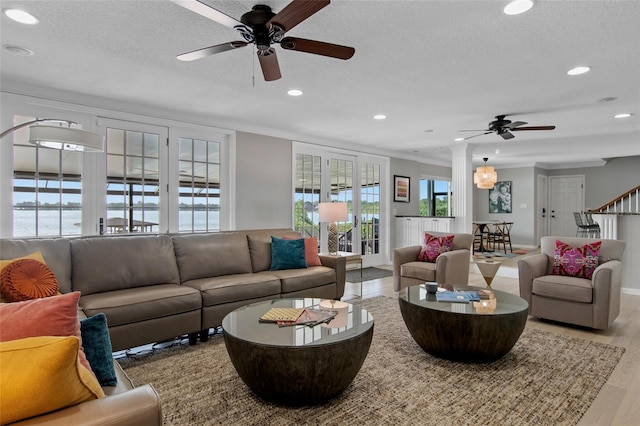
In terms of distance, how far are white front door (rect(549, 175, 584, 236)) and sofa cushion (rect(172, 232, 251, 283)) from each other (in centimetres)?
982

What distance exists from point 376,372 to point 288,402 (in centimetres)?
75

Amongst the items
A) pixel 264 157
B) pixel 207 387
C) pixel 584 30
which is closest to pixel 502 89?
pixel 584 30

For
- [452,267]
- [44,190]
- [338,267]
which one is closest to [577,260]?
[452,267]

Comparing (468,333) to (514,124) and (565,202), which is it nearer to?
(514,124)

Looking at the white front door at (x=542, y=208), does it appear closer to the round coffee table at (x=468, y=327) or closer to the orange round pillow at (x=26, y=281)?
the round coffee table at (x=468, y=327)

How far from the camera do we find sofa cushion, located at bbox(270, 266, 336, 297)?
3.87 meters

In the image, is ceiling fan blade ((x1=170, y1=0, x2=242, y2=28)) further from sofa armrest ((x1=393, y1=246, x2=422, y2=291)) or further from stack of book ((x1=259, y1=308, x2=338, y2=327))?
sofa armrest ((x1=393, y1=246, x2=422, y2=291))

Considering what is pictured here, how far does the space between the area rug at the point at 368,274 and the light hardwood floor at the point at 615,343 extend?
23 centimetres

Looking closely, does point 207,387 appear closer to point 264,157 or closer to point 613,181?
point 264,157

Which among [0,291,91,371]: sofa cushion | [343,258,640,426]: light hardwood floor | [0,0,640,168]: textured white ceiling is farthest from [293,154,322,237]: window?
[0,291,91,371]: sofa cushion

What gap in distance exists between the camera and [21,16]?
2287 mm

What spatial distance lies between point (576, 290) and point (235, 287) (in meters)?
3.21

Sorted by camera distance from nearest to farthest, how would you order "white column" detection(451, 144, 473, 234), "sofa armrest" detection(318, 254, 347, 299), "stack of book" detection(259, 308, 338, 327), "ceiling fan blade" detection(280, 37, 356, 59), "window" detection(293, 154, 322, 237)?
"ceiling fan blade" detection(280, 37, 356, 59), "stack of book" detection(259, 308, 338, 327), "sofa armrest" detection(318, 254, 347, 299), "window" detection(293, 154, 322, 237), "white column" detection(451, 144, 473, 234)

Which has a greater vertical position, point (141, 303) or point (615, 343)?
point (141, 303)
